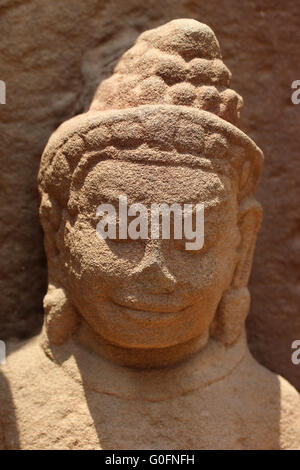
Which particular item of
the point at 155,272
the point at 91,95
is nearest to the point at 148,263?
the point at 155,272

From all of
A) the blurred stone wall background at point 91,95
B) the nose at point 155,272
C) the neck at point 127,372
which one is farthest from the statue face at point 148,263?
the blurred stone wall background at point 91,95

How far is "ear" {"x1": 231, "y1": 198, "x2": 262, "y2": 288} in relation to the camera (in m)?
1.88

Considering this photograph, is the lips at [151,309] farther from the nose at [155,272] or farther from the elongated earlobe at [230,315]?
the elongated earlobe at [230,315]

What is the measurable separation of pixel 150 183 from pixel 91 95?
51 centimetres

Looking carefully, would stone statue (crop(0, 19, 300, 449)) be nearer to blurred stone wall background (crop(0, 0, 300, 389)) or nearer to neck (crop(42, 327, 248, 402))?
neck (crop(42, 327, 248, 402))

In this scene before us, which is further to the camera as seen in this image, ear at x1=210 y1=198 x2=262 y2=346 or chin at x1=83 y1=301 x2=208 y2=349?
ear at x1=210 y1=198 x2=262 y2=346

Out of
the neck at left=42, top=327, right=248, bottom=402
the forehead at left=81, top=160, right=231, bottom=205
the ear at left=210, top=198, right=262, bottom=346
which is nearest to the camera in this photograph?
the forehead at left=81, top=160, right=231, bottom=205

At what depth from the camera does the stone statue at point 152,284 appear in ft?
5.27

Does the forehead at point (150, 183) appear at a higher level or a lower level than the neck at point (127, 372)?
higher

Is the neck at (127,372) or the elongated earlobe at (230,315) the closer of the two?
the neck at (127,372)

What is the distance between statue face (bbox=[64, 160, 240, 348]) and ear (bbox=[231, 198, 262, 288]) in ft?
0.45

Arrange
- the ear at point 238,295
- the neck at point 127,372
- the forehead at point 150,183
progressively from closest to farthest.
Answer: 1. the forehead at point 150,183
2. the neck at point 127,372
3. the ear at point 238,295

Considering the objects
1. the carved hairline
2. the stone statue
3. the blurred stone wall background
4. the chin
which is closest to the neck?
the stone statue

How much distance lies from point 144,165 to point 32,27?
2.41ft
